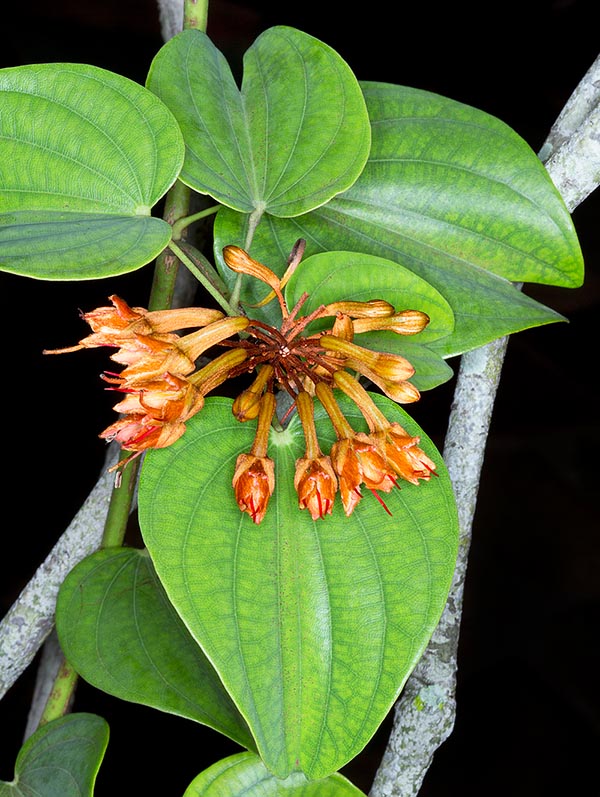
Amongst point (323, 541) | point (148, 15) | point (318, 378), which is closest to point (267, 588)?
point (323, 541)

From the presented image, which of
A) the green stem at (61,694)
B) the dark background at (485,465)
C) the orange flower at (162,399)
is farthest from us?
the dark background at (485,465)

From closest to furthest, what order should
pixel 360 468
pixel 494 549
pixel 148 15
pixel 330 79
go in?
pixel 360 468 → pixel 330 79 → pixel 148 15 → pixel 494 549

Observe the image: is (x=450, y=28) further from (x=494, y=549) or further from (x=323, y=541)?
(x=323, y=541)

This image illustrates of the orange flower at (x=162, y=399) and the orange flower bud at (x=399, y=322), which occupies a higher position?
the orange flower bud at (x=399, y=322)

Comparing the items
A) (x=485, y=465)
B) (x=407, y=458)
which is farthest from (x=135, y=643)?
(x=485, y=465)

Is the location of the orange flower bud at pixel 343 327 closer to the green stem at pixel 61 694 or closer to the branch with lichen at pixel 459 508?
the branch with lichen at pixel 459 508

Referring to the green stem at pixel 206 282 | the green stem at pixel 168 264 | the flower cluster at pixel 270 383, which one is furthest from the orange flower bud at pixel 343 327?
Answer: the green stem at pixel 168 264
